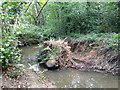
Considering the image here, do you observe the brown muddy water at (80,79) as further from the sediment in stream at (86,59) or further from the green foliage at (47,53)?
the green foliage at (47,53)

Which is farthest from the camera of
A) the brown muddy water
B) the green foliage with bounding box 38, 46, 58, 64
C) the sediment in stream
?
the green foliage with bounding box 38, 46, 58, 64

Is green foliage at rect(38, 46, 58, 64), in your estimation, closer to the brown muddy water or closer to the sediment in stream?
the sediment in stream

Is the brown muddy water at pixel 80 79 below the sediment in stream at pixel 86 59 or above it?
below

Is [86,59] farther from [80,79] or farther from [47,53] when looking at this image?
[47,53]

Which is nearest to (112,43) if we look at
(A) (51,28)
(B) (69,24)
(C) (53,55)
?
(C) (53,55)

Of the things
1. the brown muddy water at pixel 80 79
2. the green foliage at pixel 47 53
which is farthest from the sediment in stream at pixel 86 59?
the brown muddy water at pixel 80 79

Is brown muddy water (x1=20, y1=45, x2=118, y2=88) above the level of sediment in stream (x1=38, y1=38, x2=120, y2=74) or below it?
below

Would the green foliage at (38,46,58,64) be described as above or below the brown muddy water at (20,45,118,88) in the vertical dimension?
above

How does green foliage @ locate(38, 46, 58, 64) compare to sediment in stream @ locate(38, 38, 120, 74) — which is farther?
green foliage @ locate(38, 46, 58, 64)

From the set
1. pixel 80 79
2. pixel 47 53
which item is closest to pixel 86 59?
pixel 80 79

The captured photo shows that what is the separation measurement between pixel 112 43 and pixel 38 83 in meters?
2.98

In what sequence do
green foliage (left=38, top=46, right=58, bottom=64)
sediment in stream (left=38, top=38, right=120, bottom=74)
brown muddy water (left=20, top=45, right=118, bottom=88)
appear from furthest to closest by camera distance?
green foliage (left=38, top=46, right=58, bottom=64) → sediment in stream (left=38, top=38, right=120, bottom=74) → brown muddy water (left=20, top=45, right=118, bottom=88)

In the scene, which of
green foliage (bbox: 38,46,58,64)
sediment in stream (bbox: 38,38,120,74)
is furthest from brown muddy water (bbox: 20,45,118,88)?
green foliage (bbox: 38,46,58,64)

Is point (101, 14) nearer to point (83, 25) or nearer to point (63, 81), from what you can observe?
point (83, 25)
